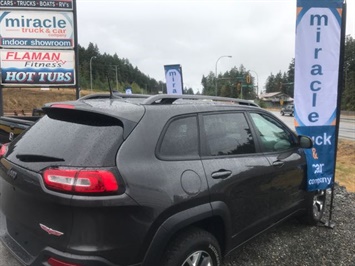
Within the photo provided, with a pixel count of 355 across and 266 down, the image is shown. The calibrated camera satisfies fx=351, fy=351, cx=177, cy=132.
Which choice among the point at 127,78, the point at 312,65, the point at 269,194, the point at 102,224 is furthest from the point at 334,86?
the point at 127,78

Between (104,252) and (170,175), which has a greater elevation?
(170,175)

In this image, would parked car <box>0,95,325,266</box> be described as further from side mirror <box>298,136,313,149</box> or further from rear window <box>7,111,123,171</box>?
side mirror <box>298,136,313,149</box>

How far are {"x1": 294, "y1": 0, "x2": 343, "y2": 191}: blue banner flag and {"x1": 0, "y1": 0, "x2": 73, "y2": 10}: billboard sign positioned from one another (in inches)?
270

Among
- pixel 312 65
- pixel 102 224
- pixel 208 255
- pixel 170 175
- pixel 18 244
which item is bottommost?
pixel 208 255

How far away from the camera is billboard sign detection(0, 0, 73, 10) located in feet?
30.4

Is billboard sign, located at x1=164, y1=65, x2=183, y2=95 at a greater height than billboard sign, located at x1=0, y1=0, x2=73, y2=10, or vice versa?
billboard sign, located at x1=0, y1=0, x2=73, y2=10

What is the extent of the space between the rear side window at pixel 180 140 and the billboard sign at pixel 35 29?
780 cm

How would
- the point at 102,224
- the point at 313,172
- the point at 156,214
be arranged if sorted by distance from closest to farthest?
the point at 102,224 < the point at 156,214 < the point at 313,172

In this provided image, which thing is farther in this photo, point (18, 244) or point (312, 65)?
point (312, 65)

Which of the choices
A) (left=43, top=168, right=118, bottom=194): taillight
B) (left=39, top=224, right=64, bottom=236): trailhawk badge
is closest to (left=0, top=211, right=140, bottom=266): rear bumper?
(left=39, top=224, right=64, bottom=236): trailhawk badge

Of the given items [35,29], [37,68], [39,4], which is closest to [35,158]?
[37,68]

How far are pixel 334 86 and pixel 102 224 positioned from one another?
3.79 metres

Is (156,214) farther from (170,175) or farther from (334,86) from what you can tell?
(334,86)

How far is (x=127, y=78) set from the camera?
124 m
